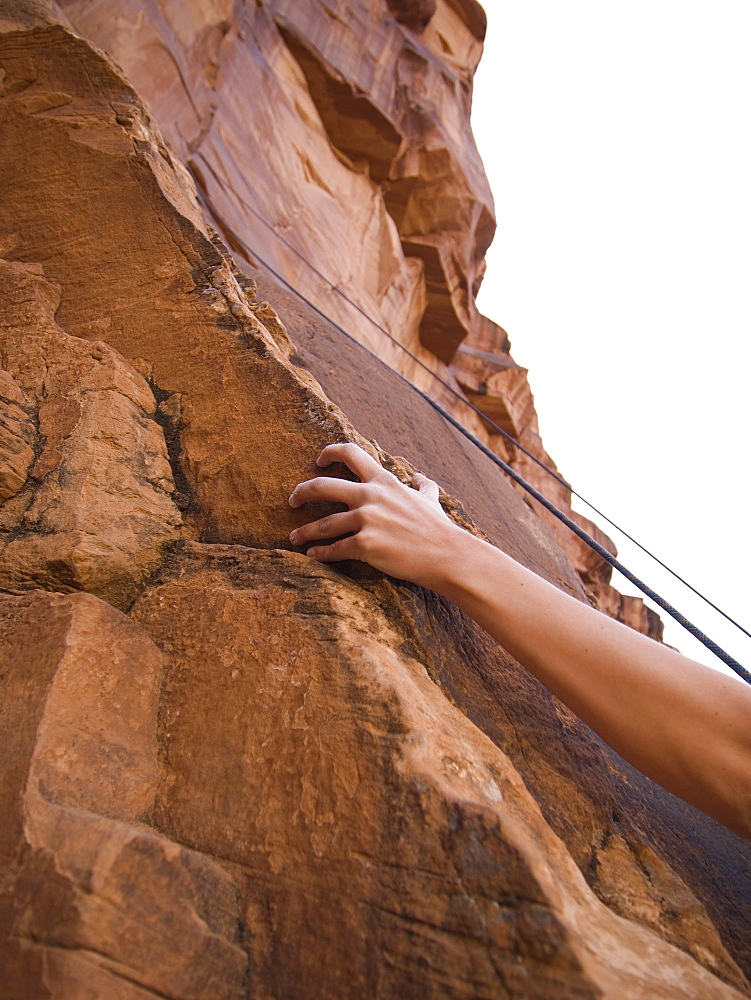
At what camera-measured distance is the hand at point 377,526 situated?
1032 mm

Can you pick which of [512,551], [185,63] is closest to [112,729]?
[512,551]

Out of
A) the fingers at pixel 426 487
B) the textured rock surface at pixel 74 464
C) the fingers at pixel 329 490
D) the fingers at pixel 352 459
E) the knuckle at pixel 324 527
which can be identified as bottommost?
the textured rock surface at pixel 74 464

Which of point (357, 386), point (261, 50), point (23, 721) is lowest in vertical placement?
point (23, 721)

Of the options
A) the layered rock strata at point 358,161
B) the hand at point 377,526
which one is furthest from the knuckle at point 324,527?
the layered rock strata at point 358,161

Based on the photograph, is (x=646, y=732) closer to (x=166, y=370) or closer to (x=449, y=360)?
(x=166, y=370)

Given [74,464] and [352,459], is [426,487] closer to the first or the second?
[352,459]

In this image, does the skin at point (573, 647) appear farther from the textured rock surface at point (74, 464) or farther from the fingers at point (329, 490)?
the textured rock surface at point (74, 464)

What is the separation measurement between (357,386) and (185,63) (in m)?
3.69

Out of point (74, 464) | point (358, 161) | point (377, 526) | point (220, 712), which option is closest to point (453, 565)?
point (377, 526)

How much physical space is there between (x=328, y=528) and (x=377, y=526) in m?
0.11

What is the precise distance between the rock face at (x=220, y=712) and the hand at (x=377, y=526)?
75 millimetres

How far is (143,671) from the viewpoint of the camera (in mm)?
956

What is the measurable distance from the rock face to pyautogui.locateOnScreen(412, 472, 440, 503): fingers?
0.17 ft

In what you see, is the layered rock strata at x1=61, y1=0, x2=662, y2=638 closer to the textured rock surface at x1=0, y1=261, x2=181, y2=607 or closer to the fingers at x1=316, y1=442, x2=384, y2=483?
the textured rock surface at x1=0, y1=261, x2=181, y2=607
